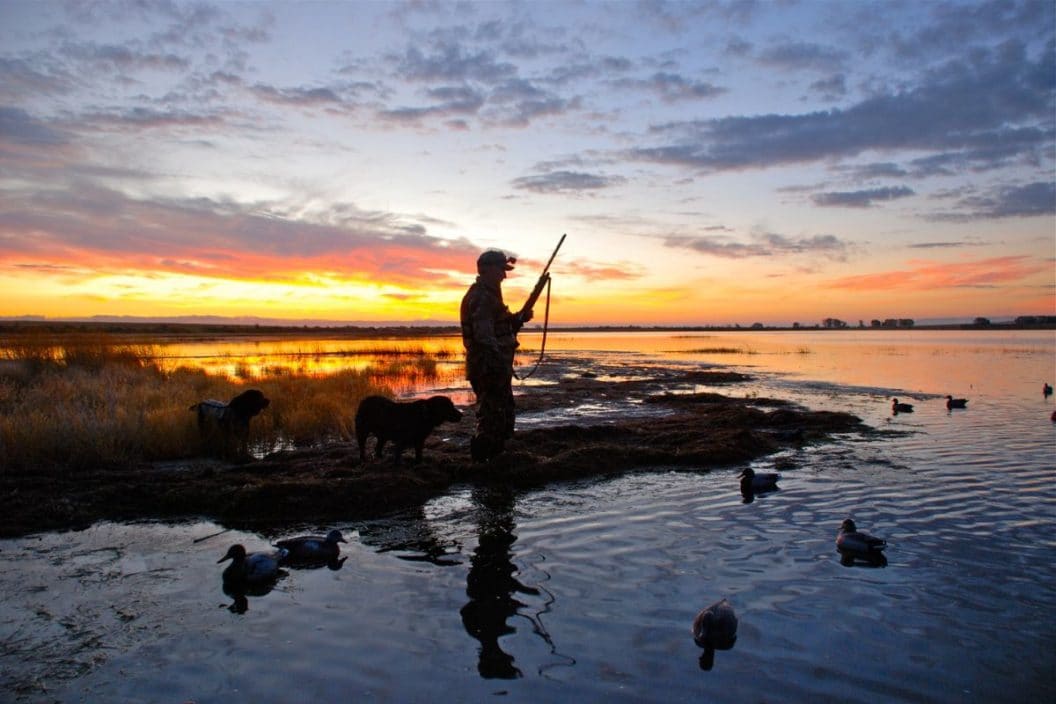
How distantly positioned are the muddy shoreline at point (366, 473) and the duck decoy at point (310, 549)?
1432 mm

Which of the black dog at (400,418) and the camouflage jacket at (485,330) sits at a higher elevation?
A: the camouflage jacket at (485,330)

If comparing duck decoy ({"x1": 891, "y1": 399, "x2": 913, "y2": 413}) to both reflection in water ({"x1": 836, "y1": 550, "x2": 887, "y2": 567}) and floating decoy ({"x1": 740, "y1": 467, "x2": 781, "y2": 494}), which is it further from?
reflection in water ({"x1": 836, "y1": 550, "x2": 887, "y2": 567})

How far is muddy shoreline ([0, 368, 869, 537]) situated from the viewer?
7.91m

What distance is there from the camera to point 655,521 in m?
7.76

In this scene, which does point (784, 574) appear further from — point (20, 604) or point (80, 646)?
point (20, 604)

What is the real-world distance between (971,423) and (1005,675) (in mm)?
13695

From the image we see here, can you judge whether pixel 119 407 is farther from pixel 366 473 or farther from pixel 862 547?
pixel 862 547

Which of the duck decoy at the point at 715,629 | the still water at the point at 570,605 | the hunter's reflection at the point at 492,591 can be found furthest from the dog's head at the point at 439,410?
the duck decoy at the point at 715,629

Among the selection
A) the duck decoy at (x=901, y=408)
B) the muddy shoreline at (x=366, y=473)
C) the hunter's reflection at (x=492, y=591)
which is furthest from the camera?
the duck decoy at (x=901, y=408)

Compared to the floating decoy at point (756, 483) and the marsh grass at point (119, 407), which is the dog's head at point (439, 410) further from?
the marsh grass at point (119, 407)

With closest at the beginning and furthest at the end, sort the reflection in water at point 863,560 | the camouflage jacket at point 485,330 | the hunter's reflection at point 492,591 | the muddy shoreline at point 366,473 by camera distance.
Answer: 1. the hunter's reflection at point 492,591
2. the reflection in water at point 863,560
3. the muddy shoreline at point 366,473
4. the camouflage jacket at point 485,330

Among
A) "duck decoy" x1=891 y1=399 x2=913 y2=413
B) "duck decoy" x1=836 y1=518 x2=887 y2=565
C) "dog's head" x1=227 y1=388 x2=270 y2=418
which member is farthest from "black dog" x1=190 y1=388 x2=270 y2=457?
"duck decoy" x1=891 y1=399 x2=913 y2=413

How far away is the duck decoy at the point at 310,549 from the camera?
6359mm

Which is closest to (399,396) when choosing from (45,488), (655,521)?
(45,488)
